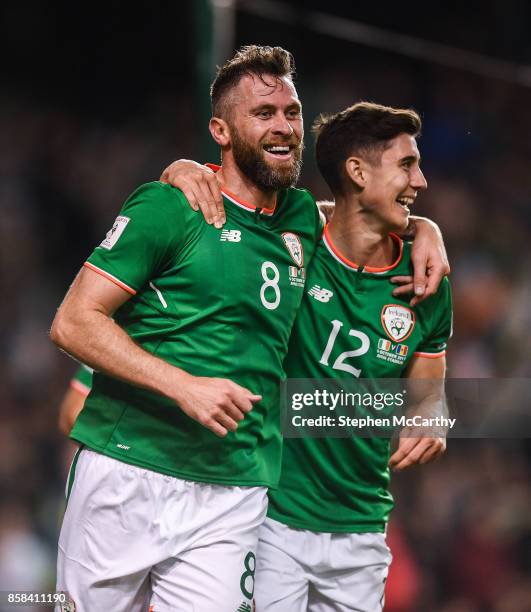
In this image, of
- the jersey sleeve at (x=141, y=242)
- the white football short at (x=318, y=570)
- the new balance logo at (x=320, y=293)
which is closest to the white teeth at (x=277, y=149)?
→ the jersey sleeve at (x=141, y=242)

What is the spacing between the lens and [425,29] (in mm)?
5832

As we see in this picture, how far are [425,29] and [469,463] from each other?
100 inches

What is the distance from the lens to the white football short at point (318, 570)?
287 centimetres

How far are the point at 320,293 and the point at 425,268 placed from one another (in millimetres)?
341

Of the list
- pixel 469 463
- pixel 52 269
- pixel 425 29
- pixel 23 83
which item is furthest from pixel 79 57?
pixel 469 463

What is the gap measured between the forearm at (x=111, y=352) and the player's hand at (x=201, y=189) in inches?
15.5

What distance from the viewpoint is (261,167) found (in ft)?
8.84

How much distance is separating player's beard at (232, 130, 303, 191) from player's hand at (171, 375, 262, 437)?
0.64 meters

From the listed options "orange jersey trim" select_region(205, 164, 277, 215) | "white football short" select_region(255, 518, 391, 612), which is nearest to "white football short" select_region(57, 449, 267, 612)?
"white football short" select_region(255, 518, 391, 612)

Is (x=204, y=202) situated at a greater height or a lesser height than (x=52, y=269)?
lesser

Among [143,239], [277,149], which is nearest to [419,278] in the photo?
[277,149]

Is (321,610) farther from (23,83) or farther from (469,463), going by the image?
(23,83)

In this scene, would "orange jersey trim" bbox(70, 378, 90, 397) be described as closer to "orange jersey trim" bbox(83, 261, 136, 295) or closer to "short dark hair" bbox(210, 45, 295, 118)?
"orange jersey trim" bbox(83, 261, 136, 295)

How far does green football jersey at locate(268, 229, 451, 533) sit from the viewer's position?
9.58 feet
